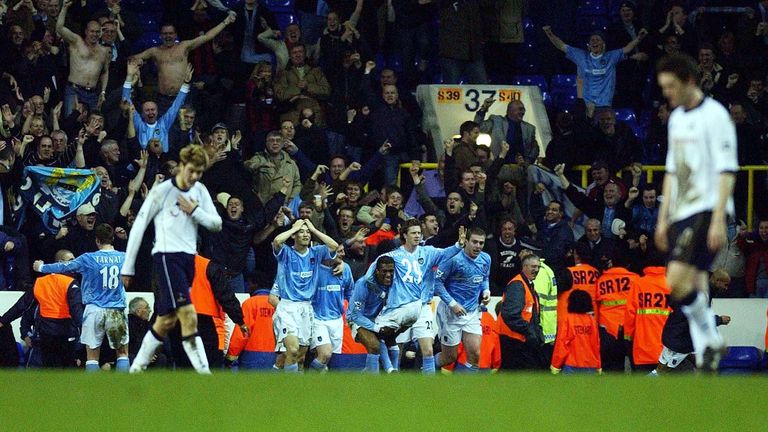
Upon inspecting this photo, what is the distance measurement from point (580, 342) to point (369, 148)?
427 centimetres

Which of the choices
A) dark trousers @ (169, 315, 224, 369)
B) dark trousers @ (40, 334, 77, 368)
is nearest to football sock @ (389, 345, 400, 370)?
dark trousers @ (169, 315, 224, 369)

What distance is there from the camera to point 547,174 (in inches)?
714

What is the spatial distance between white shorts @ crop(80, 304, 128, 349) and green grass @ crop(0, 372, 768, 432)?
20.2ft

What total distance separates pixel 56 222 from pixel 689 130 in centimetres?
952

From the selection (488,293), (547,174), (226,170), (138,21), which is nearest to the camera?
(488,293)

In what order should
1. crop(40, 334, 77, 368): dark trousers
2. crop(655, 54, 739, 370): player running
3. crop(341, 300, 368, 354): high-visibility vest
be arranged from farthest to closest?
crop(341, 300, 368, 354): high-visibility vest < crop(40, 334, 77, 368): dark trousers < crop(655, 54, 739, 370): player running

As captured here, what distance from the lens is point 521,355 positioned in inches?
614

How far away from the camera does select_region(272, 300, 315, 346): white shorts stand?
51.2ft

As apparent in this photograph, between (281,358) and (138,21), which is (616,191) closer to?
(281,358)

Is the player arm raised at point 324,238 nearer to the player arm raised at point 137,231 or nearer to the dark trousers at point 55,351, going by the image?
the dark trousers at point 55,351

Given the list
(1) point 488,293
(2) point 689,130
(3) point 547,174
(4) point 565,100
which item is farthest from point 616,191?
(2) point 689,130

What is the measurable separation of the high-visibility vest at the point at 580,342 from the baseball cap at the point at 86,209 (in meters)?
5.30

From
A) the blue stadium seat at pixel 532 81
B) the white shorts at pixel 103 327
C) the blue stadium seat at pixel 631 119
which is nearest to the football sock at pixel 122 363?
the white shorts at pixel 103 327

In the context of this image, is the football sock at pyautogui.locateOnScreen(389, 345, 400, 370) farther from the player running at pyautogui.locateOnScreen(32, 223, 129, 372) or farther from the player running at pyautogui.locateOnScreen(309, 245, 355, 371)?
the player running at pyautogui.locateOnScreen(32, 223, 129, 372)
